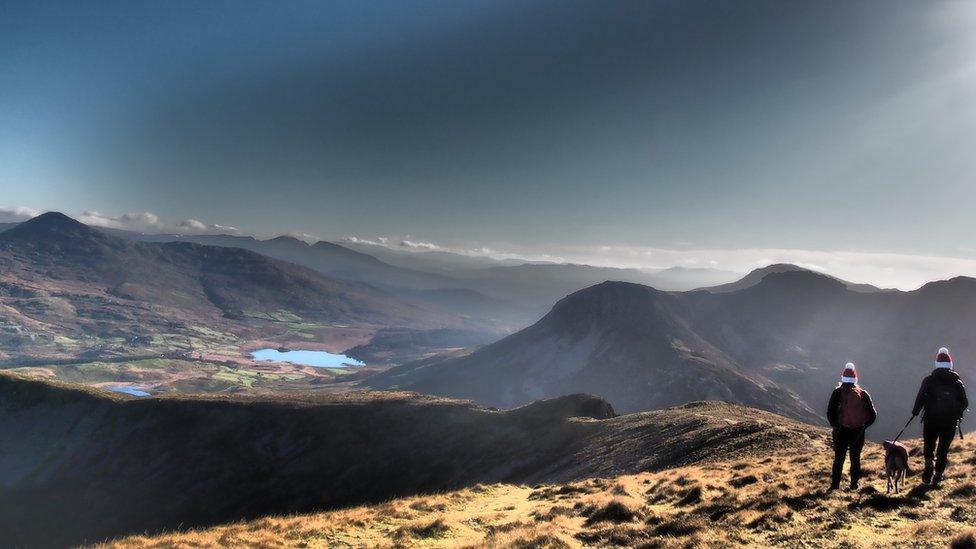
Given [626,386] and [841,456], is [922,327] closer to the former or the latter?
[626,386]

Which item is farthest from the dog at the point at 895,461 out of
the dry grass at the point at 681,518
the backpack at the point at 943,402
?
the backpack at the point at 943,402

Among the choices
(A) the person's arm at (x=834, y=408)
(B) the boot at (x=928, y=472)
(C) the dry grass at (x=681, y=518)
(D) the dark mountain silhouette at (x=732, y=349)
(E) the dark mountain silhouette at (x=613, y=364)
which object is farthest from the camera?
(D) the dark mountain silhouette at (x=732, y=349)

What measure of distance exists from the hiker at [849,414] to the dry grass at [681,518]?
1380 millimetres

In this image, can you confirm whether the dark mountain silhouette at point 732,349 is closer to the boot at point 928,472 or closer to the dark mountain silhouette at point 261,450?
the dark mountain silhouette at point 261,450

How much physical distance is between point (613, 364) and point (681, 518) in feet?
470

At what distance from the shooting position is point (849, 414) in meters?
14.3

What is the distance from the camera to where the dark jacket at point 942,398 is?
562 inches

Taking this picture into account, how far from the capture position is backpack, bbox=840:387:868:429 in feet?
46.4

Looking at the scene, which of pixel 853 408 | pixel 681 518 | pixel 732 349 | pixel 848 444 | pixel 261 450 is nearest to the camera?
pixel 853 408

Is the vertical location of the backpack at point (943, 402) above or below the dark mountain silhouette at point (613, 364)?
above

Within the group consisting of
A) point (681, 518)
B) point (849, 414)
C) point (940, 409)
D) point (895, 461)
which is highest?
point (940, 409)

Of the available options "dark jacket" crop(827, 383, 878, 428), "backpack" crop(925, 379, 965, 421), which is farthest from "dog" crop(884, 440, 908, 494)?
"backpack" crop(925, 379, 965, 421)

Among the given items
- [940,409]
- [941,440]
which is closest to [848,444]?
[940,409]

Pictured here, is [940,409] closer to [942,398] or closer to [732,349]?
[942,398]
